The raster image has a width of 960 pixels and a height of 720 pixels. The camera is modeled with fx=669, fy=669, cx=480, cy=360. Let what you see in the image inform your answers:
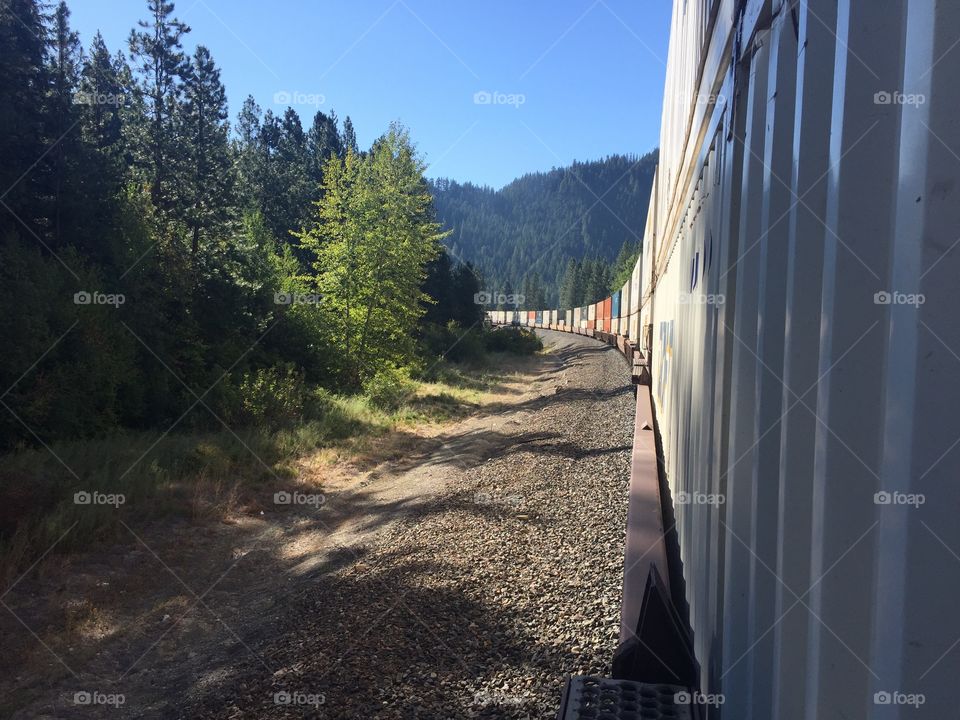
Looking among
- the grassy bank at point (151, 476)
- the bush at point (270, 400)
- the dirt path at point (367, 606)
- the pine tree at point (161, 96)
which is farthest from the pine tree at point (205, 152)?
the dirt path at point (367, 606)

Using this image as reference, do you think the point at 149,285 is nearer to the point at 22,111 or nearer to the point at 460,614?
the point at 22,111

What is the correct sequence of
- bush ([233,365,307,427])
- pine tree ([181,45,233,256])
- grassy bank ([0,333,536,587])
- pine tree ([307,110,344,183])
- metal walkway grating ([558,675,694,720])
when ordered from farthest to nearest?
1. pine tree ([307,110,344,183])
2. pine tree ([181,45,233,256])
3. bush ([233,365,307,427])
4. grassy bank ([0,333,536,587])
5. metal walkway grating ([558,675,694,720])

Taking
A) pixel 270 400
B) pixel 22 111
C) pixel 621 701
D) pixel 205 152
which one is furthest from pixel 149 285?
pixel 205 152

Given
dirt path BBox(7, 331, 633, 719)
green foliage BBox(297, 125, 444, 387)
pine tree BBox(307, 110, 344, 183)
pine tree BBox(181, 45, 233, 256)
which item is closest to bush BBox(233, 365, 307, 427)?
green foliage BBox(297, 125, 444, 387)

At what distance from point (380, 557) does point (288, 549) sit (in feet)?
7.61

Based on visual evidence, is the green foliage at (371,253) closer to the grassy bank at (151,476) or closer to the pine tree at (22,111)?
the grassy bank at (151,476)

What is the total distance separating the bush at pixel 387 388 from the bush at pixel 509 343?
2274cm

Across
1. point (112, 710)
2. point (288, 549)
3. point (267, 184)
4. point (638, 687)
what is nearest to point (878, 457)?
point (638, 687)

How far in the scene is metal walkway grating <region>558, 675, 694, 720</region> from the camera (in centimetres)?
271

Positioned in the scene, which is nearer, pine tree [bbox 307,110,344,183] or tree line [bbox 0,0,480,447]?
tree line [bbox 0,0,480,447]

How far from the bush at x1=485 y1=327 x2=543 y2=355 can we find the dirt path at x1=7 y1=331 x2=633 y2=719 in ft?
109

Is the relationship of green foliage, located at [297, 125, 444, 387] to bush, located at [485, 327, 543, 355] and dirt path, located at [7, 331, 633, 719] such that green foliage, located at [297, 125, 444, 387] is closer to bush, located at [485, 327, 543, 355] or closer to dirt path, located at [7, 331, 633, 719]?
dirt path, located at [7, 331, 633, 719]

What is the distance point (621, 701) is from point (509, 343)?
4171 centimetres

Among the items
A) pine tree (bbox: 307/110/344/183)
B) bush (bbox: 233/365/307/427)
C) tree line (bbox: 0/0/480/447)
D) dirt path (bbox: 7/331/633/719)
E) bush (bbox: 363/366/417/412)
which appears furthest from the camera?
pine tree (bbox: 307/110/344/183)
